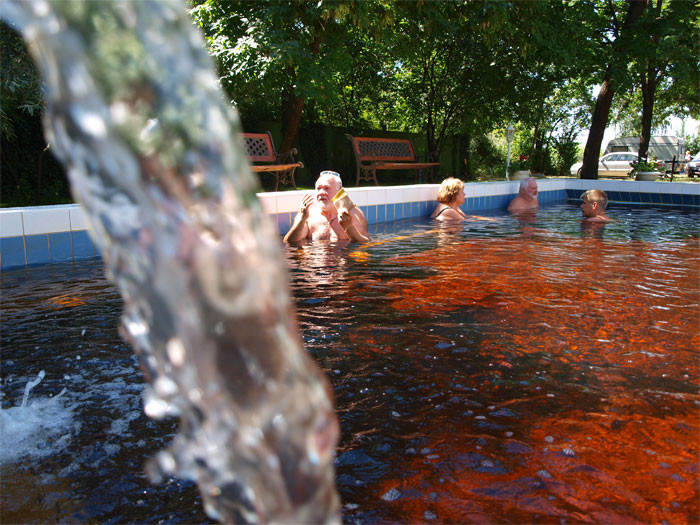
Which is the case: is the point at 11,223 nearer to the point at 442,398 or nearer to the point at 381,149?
the point at 442,398

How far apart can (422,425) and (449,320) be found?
165 centimetres

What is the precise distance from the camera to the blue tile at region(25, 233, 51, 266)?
6160 mm

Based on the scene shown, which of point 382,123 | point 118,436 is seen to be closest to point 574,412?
point 118,436

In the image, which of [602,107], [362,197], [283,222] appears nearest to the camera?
[283,222]

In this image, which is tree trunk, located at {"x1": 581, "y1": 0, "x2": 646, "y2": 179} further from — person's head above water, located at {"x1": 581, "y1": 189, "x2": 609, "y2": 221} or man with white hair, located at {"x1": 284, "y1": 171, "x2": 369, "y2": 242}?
man with white hair, located at {"x1": 284, "y1": 171, "x2": 369, "y2": 242}

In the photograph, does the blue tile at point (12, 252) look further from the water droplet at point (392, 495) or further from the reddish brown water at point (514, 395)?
the water droplet at point (392, 495)

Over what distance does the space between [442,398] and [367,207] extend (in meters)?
7.35

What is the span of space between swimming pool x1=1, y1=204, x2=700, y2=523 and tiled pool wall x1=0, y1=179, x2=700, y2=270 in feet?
2.29

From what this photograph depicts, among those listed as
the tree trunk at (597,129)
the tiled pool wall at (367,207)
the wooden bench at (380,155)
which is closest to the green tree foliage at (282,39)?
the tiled pool wall at (367,207)

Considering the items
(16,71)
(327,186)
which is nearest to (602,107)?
(327,186)

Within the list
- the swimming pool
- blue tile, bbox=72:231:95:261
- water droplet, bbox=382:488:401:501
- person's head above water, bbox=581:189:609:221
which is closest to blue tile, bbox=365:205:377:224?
person's head above water, bbox=581:189:609:221

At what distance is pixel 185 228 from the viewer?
0.81 m

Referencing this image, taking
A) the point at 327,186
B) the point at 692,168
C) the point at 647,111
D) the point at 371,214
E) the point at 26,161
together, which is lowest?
the point at 371,214

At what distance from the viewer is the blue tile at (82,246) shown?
21.4 feet
